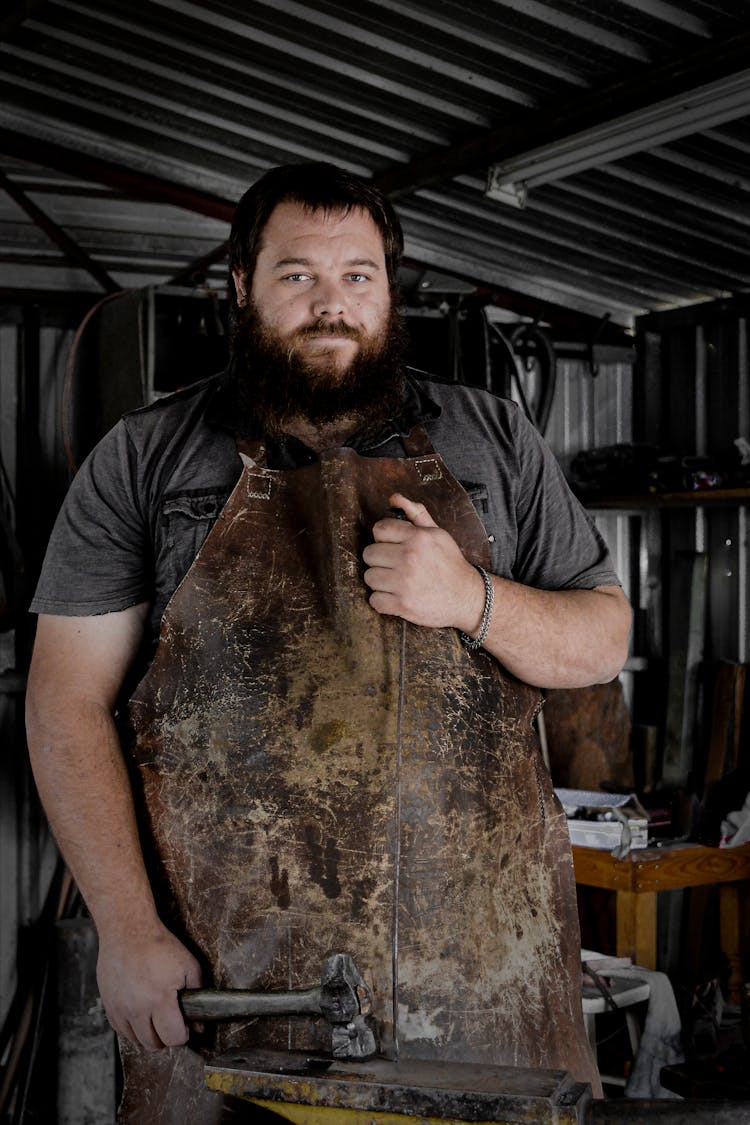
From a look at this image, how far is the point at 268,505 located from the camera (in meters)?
1.79

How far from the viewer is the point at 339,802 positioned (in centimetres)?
167

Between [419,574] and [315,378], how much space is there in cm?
37

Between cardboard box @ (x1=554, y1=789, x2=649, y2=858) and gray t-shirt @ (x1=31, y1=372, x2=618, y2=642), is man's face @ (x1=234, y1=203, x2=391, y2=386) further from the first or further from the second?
cardboard box @ (x1=554, y1=789, x2=649, y2=858)

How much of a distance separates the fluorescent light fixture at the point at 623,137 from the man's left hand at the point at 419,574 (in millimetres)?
1836

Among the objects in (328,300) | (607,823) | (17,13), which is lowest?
(607,823)

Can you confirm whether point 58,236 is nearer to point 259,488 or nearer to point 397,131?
point 397,131

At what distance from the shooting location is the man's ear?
1913 millimetres

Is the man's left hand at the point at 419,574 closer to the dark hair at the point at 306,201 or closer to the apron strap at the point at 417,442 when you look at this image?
the apron strap at the point at 417,442

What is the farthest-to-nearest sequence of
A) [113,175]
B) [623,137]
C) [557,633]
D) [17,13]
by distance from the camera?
1. [113,175]
2. [17,13]
3. [623,137]
4. [557,633]

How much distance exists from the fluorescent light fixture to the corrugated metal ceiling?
3cm

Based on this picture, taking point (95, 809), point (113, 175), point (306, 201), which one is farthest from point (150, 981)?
point (113, 175)

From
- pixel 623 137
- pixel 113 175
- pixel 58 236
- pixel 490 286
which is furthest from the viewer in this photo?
pixel 490 286

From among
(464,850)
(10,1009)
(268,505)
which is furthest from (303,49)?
(10,1009)

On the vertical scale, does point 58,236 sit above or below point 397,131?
below
